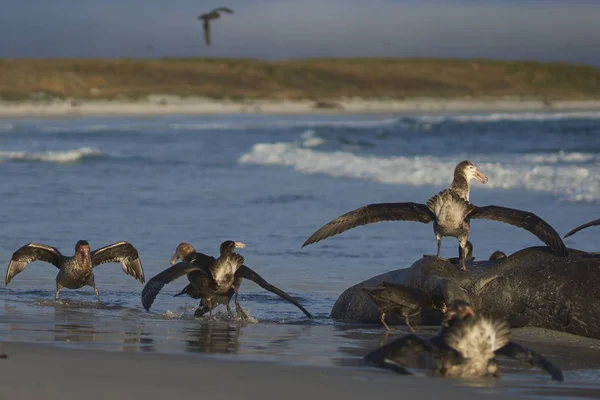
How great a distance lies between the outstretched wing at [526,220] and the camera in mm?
9797

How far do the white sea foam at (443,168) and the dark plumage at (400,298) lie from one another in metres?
10.3

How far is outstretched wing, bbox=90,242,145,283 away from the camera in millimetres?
11664

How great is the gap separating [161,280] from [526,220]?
3037 mm

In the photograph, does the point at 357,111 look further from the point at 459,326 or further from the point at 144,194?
the point at 459,326

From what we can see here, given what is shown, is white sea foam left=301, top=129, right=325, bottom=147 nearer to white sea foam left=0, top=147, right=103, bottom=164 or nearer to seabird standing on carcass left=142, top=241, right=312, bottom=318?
white sea foam left=0, top=147, right=103, bottom=164

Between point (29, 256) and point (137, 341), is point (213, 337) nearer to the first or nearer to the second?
point (137, 341)

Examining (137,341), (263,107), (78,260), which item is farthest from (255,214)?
(263,107)

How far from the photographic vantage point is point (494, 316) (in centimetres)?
721

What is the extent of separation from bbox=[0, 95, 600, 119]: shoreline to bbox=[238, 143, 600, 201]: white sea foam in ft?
112

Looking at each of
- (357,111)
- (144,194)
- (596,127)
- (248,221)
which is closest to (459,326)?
(248,221)

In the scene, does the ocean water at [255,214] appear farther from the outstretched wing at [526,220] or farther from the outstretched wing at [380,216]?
the outstretched wing at [526,220]

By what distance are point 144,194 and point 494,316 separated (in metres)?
14.4

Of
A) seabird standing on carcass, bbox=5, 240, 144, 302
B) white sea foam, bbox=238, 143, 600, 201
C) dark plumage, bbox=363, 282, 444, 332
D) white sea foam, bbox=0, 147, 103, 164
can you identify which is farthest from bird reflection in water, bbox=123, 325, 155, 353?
white sea foam, bbox=0, 147, 103, 164

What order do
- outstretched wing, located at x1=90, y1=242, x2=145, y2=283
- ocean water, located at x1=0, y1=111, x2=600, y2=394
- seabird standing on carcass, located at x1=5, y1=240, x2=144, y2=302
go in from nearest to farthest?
ocean water, located at x1=0, y1=111, x2=600, y2=394, seabird standing on carcass, located at x1=5, y1=240, x2=144, y2=302, outstretched wing, located at x1=90, y1=242, x2=145, y2=283
